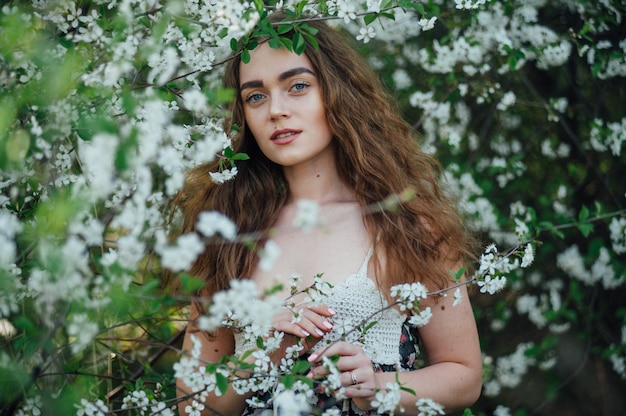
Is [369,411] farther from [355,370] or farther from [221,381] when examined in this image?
[221,381]

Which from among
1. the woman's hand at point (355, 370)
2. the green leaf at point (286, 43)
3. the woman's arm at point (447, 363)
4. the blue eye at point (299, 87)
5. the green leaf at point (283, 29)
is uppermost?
the green leaf at point (283, 29)

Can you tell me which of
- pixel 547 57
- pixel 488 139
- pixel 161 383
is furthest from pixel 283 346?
pixel 488 139

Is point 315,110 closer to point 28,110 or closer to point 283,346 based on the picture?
point 283,346

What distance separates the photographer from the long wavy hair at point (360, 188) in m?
2.16

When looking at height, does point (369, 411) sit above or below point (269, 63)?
below

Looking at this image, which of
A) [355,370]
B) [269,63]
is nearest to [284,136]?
[269,63]

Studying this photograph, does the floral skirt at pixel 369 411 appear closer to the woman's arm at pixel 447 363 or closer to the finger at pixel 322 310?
the woman's arm at pixel 447 363

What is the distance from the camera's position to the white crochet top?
6.63 ft

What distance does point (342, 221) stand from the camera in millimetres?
2225

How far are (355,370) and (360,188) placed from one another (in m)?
0.66

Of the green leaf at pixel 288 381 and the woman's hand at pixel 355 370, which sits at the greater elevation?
the green leaf at pixel 288 381

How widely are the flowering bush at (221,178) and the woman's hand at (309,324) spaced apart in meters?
0.10

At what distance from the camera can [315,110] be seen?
2176mm

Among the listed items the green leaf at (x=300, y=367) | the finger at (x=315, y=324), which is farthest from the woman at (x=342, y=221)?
the green leaf at (x=300, y=367)
